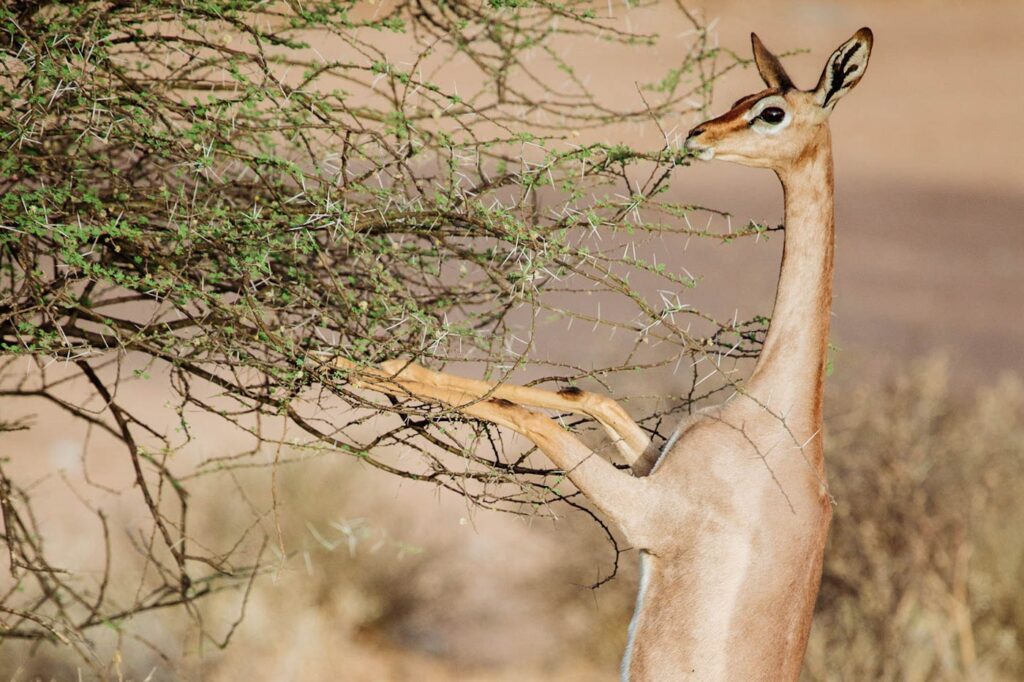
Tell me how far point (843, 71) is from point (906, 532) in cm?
492

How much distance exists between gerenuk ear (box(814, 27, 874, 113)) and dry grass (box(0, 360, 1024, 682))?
3.43m

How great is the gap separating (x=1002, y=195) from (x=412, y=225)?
1824 centimetres

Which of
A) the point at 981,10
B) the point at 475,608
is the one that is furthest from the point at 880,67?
the point at 475,608

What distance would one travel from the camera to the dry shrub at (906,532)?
777 centimetres

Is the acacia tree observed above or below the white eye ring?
below

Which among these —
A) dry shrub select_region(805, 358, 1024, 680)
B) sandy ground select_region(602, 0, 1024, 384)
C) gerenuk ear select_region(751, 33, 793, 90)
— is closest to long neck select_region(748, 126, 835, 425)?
gerenuk ear select_region(751, 33, 793, 90)

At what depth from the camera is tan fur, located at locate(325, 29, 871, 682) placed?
336cm

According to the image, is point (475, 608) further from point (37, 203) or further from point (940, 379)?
point (37, 203)

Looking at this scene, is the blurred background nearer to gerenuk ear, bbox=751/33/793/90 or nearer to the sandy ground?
the sandy ground

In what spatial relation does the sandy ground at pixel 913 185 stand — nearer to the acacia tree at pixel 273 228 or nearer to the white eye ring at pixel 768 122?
the white eye ring at pixel 768 122

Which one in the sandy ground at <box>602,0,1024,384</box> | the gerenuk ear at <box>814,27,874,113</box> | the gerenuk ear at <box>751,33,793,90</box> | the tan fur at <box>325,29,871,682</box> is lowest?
the tan fur at <box>325,29,871,682</box>

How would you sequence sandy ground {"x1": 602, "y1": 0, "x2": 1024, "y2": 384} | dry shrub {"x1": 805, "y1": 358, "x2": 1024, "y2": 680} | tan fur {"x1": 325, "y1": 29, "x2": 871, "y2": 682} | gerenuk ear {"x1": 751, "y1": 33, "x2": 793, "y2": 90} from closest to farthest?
tan fur {"x1": 325, "y1": 29, "x2": 871, "y2": 682} < gerenuk ear {"x1": 751, "y1": 33, "x2": 793, "y2": 90} < dry shrub {"x1": 805, "y1": 358, "x2": 1024, "y2": 680} < sandy ground {"x1": 602, "y1": 0, "x2": 1024, "y2": 384}

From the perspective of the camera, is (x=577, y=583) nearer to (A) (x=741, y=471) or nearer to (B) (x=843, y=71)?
(A) (x=741, y=471)

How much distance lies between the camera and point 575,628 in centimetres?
984
